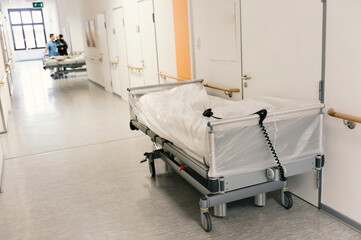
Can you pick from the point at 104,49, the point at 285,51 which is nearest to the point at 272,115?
Answer: the point at 285,51

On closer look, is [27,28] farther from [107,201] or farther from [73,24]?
[107,201]

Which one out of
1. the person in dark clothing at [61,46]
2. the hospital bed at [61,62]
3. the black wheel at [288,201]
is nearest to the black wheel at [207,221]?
the black wheel at [288,201]

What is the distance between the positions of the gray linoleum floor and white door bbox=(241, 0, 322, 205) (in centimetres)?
44

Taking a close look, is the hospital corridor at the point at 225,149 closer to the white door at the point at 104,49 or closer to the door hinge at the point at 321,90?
the door hinge at the point at 321,90

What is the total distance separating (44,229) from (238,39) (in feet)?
8.58

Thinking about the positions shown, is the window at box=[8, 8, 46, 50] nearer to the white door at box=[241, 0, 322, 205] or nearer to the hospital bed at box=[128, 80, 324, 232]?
the white door at box=[241, 0, 322, 205]

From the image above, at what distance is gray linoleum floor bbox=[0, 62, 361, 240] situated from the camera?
278 centimetres

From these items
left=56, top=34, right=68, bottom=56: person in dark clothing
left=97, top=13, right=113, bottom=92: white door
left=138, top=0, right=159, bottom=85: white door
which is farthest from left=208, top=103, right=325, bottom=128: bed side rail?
left=56, top=34, right=68, bottom=56: person in dark clothing

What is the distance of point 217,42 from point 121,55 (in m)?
4.86

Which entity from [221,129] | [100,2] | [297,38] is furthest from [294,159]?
[100,2]

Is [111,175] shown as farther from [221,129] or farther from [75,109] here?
[75,109]

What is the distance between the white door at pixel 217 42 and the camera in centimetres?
384

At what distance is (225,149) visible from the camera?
2443 mm

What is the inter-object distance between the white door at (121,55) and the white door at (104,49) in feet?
3.47
